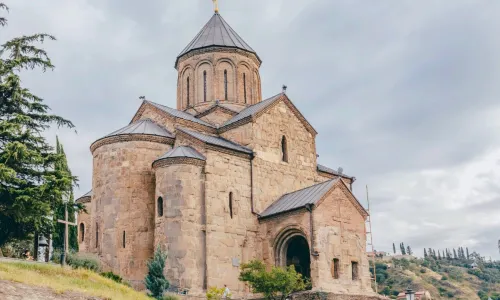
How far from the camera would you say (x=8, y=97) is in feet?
51.3

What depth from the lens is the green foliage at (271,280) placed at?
53.8ft

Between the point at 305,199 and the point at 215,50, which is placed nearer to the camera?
the point at 305,199

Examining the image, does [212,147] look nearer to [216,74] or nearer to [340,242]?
[340,242]

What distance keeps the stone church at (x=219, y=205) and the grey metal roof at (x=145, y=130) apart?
0.07 meters

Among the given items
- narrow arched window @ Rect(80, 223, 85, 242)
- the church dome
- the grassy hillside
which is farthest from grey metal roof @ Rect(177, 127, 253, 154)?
the grassy hillside

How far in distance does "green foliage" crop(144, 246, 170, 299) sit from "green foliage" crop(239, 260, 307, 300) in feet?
8.34

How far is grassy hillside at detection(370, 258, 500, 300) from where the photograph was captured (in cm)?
4675

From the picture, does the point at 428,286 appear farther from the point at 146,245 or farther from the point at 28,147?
the point at 28,147

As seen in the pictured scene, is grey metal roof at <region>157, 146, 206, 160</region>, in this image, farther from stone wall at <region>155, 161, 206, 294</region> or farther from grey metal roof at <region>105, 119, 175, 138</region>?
grey metal roof at <region>105, 119, 175, 138</region>

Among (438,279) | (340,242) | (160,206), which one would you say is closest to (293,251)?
(340,242)

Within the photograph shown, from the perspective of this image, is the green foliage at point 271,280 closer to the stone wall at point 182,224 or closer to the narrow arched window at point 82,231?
the stone wall at point 182,224

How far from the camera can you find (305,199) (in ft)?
60.9

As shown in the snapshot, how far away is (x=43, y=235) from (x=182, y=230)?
13.3 ft

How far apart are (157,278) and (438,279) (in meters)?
44.8
